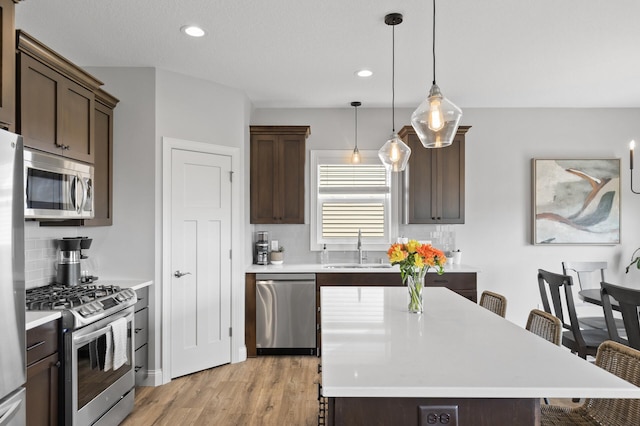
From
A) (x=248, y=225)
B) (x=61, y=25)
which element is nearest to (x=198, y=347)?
(x=248, y=225)

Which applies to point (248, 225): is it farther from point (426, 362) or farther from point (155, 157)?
point (426, 362)

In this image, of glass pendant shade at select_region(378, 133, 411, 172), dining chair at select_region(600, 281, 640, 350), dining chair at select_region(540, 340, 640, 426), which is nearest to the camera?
dining chair at select_region(540, 340, 640, 426)

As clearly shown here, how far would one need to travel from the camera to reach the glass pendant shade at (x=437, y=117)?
6.27 feet

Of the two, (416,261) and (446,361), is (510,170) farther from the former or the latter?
(446,361)

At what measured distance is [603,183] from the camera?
471cm

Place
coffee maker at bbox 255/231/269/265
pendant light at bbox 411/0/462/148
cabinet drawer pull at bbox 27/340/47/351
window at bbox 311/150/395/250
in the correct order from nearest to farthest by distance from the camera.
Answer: pendant light at bbox 411/0/462/148, cabinet drawer pull at bbox 27/340/47/351, coffee maker at bbox 255/231/269/265, window at bbox 311/150/395/250

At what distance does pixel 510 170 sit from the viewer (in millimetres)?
4816

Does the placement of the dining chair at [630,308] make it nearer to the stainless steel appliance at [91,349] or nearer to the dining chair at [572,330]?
the dining chair at [572,330]

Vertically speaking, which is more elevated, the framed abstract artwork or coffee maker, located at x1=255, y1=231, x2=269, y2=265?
the framed abstract artwork

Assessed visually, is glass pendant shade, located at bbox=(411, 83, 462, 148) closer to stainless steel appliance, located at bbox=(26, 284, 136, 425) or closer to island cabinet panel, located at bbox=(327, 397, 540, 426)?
island cabinet panel, located at bbox=(327, 397, 540, 426)

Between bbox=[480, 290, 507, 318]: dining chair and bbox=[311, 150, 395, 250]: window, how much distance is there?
6.83ft

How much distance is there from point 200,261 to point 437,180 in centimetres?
269

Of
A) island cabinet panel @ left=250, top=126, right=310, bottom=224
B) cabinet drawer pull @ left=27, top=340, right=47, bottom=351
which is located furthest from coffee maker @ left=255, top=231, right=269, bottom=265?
cabinet drawer pull @ left=27, top=340, right=47, bottom=351

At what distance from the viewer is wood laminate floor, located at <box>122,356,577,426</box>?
9.42 feet
